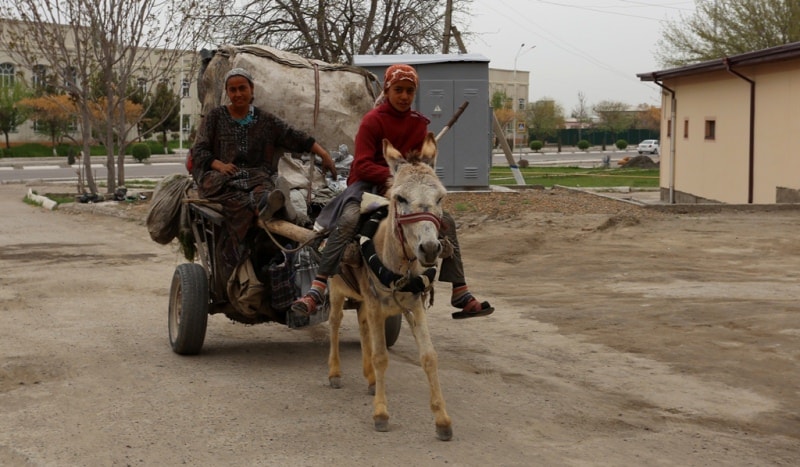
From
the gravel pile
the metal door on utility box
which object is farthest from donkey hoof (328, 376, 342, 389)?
the metal door on utility box

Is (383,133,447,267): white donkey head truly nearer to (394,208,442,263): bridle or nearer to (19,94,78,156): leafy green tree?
(394,208,442,263): bridle

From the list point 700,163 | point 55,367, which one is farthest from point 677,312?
point 700,163

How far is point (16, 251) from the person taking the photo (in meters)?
17.0

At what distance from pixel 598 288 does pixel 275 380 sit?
19.5 feet

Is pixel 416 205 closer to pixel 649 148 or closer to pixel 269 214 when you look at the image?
pixel 269 214

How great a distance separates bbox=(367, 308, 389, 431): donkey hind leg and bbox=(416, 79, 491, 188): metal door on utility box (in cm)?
1788

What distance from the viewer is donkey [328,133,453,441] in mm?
6066

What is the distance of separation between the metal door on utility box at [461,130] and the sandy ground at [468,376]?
31.7ft

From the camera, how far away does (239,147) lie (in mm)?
8680

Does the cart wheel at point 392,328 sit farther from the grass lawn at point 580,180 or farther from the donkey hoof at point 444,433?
the grass lawn at point 580,180

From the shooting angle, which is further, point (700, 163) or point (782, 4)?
point (782, 4)

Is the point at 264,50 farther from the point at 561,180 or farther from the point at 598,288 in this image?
the point at 561,180

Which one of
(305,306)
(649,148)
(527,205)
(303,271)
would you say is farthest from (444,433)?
(649,148)

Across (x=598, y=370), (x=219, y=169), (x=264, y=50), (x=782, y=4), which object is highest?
(x=782, y=4)
